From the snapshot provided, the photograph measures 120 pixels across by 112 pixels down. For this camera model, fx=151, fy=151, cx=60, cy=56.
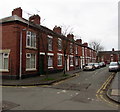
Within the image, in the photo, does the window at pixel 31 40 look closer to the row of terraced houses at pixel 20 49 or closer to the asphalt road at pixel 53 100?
the row of terraced houses at pixel 20 49

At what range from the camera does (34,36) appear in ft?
66.6

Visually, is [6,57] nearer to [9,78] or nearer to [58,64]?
[9,78]

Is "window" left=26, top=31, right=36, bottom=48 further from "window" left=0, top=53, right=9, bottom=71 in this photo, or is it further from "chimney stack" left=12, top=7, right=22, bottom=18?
"chimney stack" left=12, top=7, right=22, bottom=18

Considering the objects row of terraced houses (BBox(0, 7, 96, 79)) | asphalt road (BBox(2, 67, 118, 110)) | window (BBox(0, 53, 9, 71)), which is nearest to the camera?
asphalt road (BBox(2, 67, 118, 110))

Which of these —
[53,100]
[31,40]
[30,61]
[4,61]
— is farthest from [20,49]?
[53,100]

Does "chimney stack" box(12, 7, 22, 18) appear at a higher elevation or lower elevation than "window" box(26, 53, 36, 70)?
Result: higher

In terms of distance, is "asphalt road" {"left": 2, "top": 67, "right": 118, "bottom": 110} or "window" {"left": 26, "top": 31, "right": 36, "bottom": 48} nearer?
"asphalt road" {"left": 2, "top": 67, "right": 118, "bottom": 110}

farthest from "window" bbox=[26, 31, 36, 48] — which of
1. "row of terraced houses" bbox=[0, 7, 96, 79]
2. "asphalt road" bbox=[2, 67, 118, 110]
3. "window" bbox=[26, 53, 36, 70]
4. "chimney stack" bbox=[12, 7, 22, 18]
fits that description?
"asphalt road" bbox=[2, 67, 118, 110]

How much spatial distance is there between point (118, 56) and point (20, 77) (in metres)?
73.3

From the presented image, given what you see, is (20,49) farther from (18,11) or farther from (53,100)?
(53,100)

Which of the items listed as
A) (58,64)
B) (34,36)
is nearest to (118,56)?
(58,64)

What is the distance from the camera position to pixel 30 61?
1934 cm

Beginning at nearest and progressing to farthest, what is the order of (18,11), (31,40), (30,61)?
(30,61) → (31,40) → (18,11)

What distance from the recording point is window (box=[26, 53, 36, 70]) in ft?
61.6
